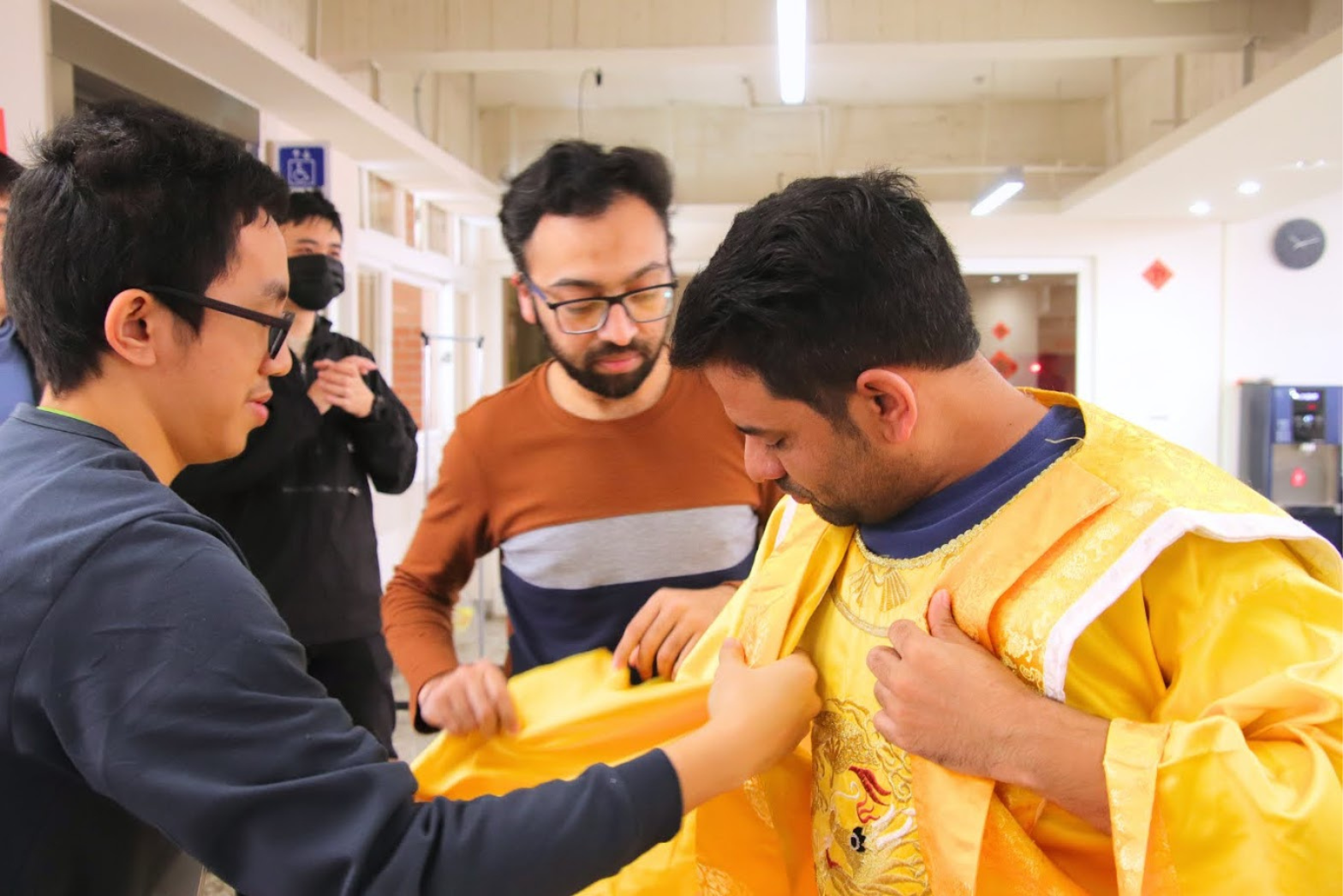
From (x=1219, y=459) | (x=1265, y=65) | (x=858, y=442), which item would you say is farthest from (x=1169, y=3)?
(x=858, y=442)

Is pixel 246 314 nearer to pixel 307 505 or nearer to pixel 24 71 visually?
pixel 307 505

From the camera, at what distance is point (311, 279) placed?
2594 mm

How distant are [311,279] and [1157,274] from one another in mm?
8358

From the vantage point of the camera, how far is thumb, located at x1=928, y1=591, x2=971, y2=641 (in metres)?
1.04

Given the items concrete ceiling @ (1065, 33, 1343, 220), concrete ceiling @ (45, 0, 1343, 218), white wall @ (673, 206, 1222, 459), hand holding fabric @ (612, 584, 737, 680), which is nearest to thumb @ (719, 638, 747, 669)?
hand holding fabric @ (612, 584, 737, 680)

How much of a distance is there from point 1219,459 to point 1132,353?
1204mm

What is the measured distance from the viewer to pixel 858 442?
3.70ft

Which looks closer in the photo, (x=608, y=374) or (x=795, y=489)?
(x=795, y=489)

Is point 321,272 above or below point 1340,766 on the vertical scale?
above

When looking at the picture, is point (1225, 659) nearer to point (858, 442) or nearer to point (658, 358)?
point (858, 442)

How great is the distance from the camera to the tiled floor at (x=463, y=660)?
11.3 feet

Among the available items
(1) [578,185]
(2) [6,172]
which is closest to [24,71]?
(2) [6,172]

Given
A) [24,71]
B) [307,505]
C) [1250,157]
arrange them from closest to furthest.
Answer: [307,505] → [24,71] → [1250,157]

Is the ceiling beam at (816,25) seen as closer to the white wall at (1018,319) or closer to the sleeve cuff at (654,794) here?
the white wall at (1018,319)
